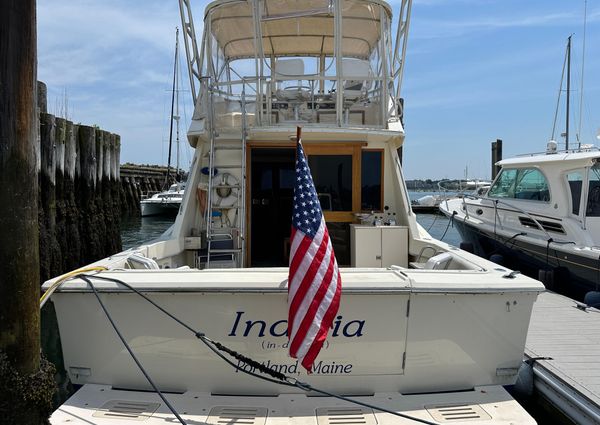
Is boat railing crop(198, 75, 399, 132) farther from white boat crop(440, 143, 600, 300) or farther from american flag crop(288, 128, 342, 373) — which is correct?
white boat crop(440, 143, 600, 300)

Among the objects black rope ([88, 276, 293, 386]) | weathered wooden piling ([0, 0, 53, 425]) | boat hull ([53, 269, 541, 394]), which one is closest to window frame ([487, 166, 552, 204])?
boat hull ([53, 269, 541, 394])

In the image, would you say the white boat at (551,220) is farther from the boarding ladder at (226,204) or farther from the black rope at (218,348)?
the black rope at (218,348)

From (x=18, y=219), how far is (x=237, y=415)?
2005 millimetres

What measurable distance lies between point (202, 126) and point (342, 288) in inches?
145

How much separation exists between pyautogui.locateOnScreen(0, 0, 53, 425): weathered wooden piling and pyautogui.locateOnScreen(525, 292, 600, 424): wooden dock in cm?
442

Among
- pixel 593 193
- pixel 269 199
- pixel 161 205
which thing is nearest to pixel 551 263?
pixel 593 193

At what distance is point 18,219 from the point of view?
3111mm

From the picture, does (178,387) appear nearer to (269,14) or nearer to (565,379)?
(565,379)

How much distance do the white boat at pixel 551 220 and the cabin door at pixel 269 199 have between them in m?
5.25

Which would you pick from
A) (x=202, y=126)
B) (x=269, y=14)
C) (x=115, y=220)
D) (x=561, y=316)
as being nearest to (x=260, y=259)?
(x=202, y=126)

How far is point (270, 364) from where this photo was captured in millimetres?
3461

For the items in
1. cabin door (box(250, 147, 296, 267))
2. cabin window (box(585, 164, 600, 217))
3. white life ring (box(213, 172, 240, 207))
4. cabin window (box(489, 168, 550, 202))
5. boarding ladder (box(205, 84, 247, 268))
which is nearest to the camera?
boarding ladder (box(205, 84, 247, 268))

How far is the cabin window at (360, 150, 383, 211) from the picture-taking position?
646cm

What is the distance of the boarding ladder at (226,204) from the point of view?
224 inches
